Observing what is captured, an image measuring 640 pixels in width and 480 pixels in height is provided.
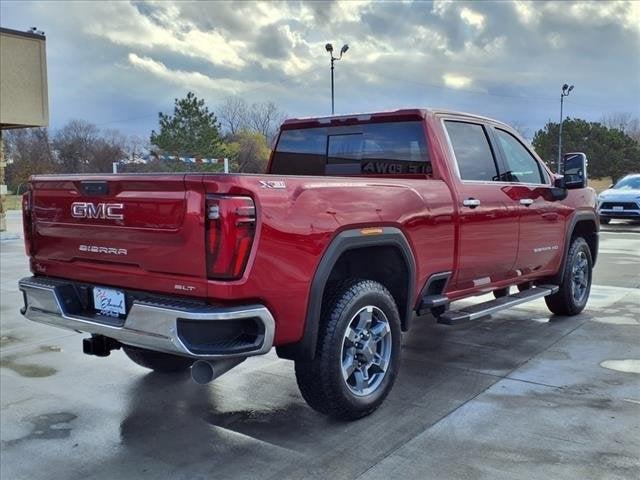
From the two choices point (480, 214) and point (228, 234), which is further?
Answer: point (480, 214)

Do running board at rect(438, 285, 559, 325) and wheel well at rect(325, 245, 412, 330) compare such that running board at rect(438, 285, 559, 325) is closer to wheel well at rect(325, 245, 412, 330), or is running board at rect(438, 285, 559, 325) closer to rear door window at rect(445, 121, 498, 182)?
wheel well at rect(325, 245, 412, 330)

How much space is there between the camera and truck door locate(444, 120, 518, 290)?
186 inches

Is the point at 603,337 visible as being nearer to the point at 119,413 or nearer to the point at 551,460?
the point at 551,460

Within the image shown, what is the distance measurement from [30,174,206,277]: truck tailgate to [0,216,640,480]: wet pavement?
105 centimetres

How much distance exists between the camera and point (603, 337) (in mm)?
5789

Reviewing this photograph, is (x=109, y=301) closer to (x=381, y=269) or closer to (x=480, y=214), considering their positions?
(x=381, y=269)

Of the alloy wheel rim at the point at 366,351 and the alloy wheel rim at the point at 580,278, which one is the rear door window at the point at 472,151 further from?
the alloy wheel rim at the point at 580,278

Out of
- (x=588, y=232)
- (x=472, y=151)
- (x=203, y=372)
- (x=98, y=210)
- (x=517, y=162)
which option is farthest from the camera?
(x=588, y=232)

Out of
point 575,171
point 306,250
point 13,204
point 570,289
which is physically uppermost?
point 575,171

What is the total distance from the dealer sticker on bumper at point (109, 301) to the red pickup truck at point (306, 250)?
0.04 feet

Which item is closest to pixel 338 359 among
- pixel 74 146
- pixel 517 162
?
pixel 517 162

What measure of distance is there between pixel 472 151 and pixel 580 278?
2518 mm

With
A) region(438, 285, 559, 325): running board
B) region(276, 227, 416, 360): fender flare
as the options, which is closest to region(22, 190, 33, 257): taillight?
region(276, 227, 416, 360): fender flare

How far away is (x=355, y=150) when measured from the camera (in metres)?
5.16
